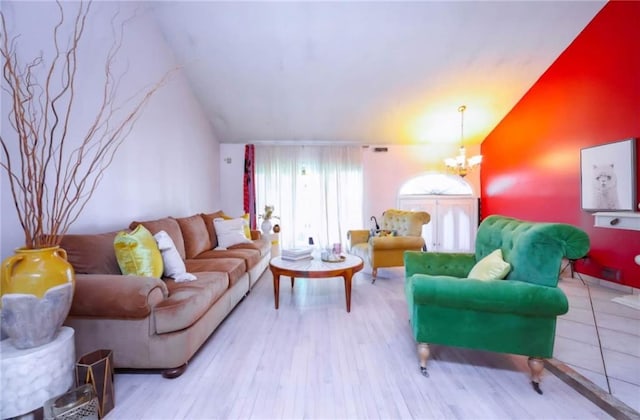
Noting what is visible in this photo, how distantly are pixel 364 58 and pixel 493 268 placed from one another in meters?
3.09

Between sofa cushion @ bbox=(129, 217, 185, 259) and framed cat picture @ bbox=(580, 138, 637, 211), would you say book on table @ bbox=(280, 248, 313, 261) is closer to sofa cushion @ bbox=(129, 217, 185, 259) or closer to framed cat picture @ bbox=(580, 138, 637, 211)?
sofa cushion @ bbox=(129, 217, 185, 259)

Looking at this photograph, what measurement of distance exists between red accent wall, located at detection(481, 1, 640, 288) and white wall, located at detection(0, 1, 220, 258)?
5.17 m

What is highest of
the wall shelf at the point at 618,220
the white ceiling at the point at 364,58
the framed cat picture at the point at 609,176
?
the white ceiling at the point at 364,58

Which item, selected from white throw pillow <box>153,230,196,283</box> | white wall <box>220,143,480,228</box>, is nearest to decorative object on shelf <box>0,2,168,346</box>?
white throw pillow <box>153,230,196,283</box>

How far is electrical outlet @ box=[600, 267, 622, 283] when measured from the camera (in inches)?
127

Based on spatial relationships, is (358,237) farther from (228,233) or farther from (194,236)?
(194,236)

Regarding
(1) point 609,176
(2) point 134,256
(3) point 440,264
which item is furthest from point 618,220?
(2) point 134,256

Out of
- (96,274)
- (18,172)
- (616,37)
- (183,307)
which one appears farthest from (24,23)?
(616,37)

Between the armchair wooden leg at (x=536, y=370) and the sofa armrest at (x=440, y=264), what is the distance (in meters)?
0.77

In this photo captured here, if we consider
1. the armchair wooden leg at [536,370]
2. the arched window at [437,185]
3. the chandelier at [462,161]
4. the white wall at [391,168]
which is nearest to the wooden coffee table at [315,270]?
the armchair wooden leg at [536,370]

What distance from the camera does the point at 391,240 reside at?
3619 mm

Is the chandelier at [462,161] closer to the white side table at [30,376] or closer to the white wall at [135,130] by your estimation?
the white wall at [135,130]

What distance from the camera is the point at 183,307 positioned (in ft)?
5.67

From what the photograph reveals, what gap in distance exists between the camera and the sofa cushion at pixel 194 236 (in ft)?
10.4
